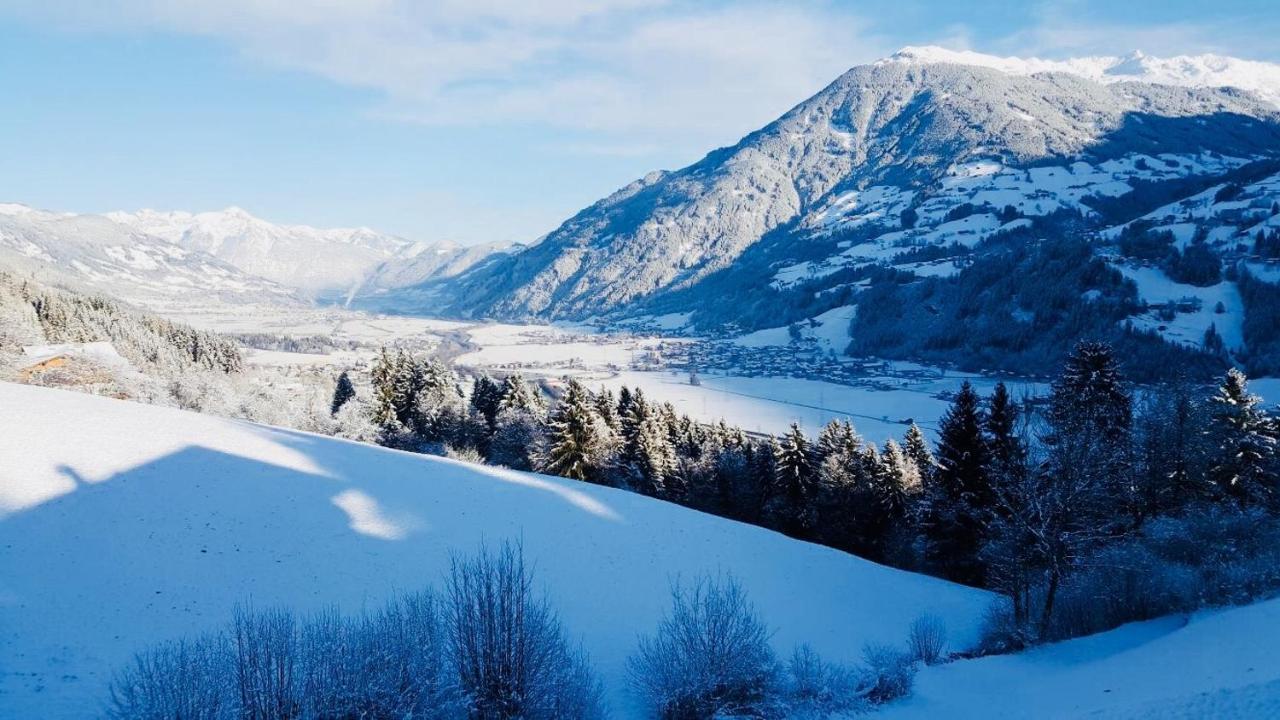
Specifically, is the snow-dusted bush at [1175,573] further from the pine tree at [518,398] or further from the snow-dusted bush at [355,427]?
the snow-dusted bush at [355,427]

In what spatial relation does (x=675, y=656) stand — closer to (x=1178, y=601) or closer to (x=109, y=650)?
(x=109, y=650)

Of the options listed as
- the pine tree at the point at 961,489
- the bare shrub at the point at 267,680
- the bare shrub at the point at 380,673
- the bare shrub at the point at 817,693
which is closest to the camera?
the bare shrub at the point at 267,680

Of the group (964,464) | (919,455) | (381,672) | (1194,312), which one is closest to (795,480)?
(919,455)

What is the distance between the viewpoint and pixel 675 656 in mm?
16516

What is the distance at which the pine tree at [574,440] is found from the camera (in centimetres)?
4969

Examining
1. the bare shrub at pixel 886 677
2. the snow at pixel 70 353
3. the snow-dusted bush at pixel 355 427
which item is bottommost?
the bare shrub at pixel 886 677

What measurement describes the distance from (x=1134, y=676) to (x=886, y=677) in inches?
237

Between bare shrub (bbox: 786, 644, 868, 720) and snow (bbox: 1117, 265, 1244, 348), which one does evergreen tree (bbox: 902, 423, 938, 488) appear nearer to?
bare shrub (bbox: 786, 644, 868, 720)

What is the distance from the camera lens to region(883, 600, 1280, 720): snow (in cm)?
1297

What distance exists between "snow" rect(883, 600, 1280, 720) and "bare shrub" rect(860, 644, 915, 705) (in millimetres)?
383

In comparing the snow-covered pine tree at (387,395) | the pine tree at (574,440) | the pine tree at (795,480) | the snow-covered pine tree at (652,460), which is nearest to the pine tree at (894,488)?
the pine tree at (795,480)

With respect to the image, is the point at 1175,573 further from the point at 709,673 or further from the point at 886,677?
the point at 709,673

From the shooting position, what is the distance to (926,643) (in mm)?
21953

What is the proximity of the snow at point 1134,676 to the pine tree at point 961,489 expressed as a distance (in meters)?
15.0
